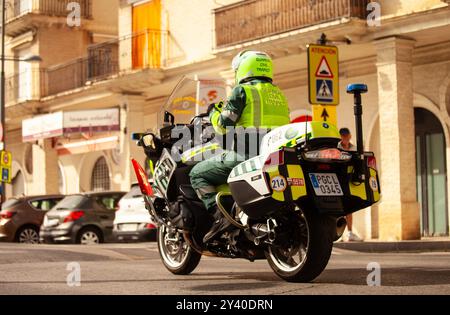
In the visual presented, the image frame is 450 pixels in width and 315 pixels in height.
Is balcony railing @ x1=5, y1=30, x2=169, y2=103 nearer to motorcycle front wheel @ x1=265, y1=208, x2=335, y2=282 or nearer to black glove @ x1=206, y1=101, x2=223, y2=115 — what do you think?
black glove @ x1=206, y1=101, x2=223, y2=115

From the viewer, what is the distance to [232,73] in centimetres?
2530

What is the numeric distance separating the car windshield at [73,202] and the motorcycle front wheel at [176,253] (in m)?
13.1

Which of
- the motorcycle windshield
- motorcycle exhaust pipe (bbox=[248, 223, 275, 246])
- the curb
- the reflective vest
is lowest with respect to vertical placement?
the curb

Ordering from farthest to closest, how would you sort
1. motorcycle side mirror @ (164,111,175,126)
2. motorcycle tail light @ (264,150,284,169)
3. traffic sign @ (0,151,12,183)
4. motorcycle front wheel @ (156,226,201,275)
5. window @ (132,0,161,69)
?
traffic sign @ (0,151,12,183) → window @ (132,0,161,69) → motorcycle side mirror @ (164,111,175,126) → motorcycle front wheel @ (156,226,201,275) → motorcycle tail light @ (264,150,284,169)

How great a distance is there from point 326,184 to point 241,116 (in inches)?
43.0

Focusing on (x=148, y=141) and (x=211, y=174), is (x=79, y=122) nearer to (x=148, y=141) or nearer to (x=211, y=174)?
(x=148, y=141)

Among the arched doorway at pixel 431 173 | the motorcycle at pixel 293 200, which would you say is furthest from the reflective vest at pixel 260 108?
the arched doorway at pixel 431 173

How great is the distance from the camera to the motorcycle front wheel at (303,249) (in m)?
7.93

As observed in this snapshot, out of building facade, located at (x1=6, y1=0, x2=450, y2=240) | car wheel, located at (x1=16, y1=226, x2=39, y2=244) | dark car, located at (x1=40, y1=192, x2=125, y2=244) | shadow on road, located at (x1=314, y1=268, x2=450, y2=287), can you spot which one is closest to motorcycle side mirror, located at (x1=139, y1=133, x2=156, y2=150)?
shadow on road, located at (x1=314, y1=268, x2=450, y2=287)

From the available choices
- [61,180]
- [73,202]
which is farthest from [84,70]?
[73,202]

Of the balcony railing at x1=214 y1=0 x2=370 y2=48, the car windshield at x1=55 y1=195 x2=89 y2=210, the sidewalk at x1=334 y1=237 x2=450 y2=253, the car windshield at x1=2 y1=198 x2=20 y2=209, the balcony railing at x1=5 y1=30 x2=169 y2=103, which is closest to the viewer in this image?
the sidewalk at x1=334 y1=237 x2=450 y2=253

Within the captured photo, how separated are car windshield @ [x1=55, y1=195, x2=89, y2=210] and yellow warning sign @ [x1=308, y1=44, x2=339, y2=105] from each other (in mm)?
8335

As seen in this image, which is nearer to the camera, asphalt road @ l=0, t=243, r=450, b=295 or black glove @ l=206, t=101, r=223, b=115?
asphalt road @ l=0, t=243, r=450, b=295

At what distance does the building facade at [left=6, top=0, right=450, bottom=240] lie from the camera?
20.9m
